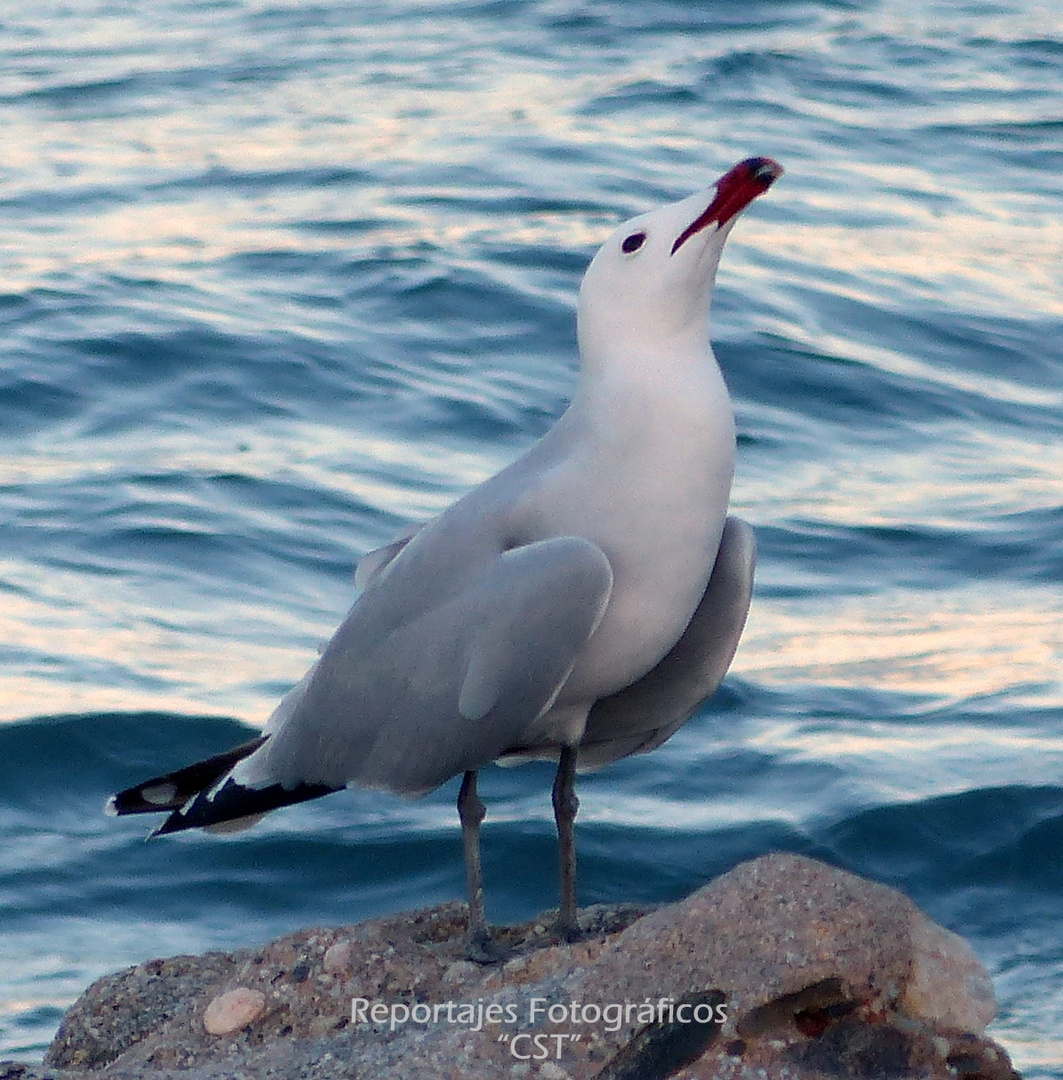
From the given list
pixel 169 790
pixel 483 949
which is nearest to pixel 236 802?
pixel 169 790

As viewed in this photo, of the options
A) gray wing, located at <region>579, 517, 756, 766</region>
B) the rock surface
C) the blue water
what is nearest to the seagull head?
gray wing, located at <region>579, 517, 756, 766</region>

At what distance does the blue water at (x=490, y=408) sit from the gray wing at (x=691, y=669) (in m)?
1.58

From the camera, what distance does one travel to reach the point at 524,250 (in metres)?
13.9

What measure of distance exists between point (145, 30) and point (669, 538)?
1453 centimetres

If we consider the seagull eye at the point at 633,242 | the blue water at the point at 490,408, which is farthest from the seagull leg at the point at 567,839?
the blue water at the point at 490,408

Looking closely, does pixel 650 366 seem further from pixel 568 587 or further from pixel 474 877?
pixel 474 877

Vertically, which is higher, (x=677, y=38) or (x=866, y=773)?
(x=677, y=38)

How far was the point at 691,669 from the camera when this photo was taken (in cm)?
574

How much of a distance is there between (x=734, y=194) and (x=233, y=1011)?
7.31 ft

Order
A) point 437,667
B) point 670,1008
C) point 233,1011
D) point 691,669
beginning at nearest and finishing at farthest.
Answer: point 670,1008, point 233,1011, point 437,667, point 691,669

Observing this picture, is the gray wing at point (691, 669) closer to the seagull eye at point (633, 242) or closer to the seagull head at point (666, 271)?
the seagull head at point (666, 271)

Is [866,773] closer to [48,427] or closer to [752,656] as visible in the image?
[752,656]

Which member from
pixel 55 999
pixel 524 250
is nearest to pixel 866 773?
pixel 55 999

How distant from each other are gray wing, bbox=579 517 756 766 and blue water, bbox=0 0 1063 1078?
1577 millimetres
